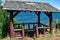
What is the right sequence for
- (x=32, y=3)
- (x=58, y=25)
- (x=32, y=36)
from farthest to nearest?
(x=58, y=25) < (x=32, y=3) < (x=32, y=36)

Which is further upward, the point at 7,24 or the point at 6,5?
the point at 6,5

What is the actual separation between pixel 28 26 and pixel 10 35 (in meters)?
3.92

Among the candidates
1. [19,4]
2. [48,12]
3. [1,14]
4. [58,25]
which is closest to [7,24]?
[1,14]

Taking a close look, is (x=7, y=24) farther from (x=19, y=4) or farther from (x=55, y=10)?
(x=55, y=10)

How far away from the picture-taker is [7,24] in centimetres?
1902

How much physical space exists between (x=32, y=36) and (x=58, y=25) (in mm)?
4622

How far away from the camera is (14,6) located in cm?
1727

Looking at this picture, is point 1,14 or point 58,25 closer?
point 1,14

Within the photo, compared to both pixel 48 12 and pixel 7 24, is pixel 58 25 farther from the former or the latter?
pixel 7 24

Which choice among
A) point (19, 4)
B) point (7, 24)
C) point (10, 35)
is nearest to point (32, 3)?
point (19, 4)

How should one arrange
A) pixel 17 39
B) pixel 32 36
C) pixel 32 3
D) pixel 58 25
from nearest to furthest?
1. pixel 17 39
2. pixel 32 36
3. pixel 32 3
4. pixel 58 25

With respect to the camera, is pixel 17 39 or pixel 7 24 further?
pixel 7 24

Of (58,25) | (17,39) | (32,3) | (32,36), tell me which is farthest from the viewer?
(58,25)

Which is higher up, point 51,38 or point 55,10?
point 55,10
